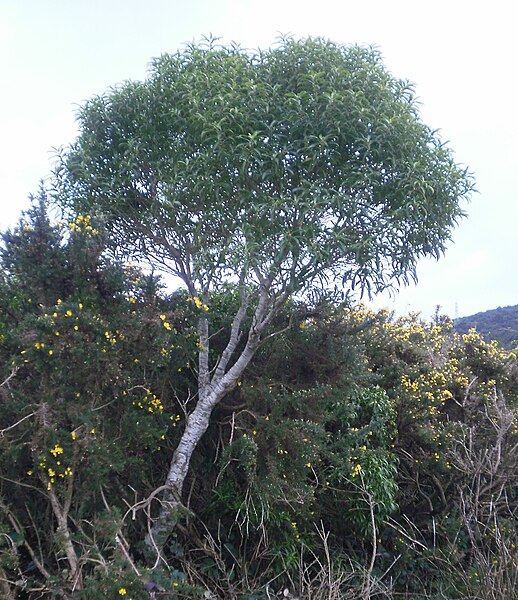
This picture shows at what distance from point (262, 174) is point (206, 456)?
252 centimetres

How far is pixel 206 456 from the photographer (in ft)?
15.9

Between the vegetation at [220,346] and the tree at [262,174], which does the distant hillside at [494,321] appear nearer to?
the vegetation at [220,346]

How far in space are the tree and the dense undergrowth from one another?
373mm

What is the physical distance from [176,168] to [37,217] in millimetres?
1074

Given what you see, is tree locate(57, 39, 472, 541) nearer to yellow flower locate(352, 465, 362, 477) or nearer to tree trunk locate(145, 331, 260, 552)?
tree trunk locate(145, 331, 260, 552)

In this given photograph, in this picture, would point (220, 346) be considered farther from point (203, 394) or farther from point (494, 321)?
point (494, 321)

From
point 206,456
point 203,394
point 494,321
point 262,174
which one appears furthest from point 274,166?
point 494,321

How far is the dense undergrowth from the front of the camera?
3.46 meters

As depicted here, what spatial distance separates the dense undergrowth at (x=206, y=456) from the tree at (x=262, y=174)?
0.37m

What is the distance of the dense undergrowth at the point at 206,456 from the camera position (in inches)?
136

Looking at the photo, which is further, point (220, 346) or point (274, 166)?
point (220, 346)

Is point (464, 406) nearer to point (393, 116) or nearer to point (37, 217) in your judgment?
point (393, 116)

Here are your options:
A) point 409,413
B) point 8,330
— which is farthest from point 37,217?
point 409,413

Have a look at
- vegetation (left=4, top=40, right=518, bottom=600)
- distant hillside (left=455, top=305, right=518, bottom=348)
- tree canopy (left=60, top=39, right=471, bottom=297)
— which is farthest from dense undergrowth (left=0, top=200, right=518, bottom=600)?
distant hillside (left=455, top=305, right=518, bottom=348)
